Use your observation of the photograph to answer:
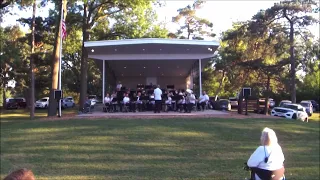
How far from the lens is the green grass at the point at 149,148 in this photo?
942cm

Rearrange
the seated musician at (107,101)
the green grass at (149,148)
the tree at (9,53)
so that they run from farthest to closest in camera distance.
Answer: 1. the tree at (9,53)
2. the seated musician at (107,101)
3. the green grass at (149,148)

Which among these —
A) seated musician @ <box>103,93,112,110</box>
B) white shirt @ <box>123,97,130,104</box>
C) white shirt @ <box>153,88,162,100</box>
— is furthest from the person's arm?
seated musician @ <box>103,93,112,110</box>

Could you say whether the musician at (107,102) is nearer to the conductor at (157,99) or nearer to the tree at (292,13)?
the conductor at (157,99)

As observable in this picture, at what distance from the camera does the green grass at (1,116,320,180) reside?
30.9 ft

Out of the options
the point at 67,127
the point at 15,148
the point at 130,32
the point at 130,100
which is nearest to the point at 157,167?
the point at 15,148

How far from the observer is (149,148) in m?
11.5

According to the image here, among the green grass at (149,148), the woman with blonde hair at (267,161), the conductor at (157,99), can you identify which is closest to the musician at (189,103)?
the conductor at (157,99)

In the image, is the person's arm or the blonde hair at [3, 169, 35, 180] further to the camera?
the person's arm

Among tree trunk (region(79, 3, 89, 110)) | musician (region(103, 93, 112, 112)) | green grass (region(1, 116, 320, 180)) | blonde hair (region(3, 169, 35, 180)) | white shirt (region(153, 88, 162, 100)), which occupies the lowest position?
green grass (region(1, 116, 320, 180))

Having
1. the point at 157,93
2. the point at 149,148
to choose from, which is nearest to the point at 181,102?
the point at 157,93

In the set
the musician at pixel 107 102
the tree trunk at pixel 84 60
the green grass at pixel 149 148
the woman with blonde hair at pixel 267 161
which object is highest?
the tree trunk at pixel 84 60

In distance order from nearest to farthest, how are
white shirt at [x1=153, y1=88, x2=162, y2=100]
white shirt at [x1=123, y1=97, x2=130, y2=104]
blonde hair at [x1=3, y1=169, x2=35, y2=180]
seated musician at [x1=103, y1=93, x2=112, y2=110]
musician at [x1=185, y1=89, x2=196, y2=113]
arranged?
blonde hair at [x1=3, y1=169, x2=35, y2=180] → white shirt at [x1=153, y1=88, x2=162, y2=100] → musician at [x1=185, y1=89, x2=196, y2=113] → white shirt at [x1=123, y1=97, x2=130, y2=104] → seated musician at [x1=103, y1=93, x2=112, y2=110]

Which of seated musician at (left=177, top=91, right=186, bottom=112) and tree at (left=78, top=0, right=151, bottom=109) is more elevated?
tree at (left=78, top=0, right=151, bottom=109)

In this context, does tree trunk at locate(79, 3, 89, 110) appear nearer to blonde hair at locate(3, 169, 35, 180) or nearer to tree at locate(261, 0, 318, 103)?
tree at locate(261, 0, 318, 103)
